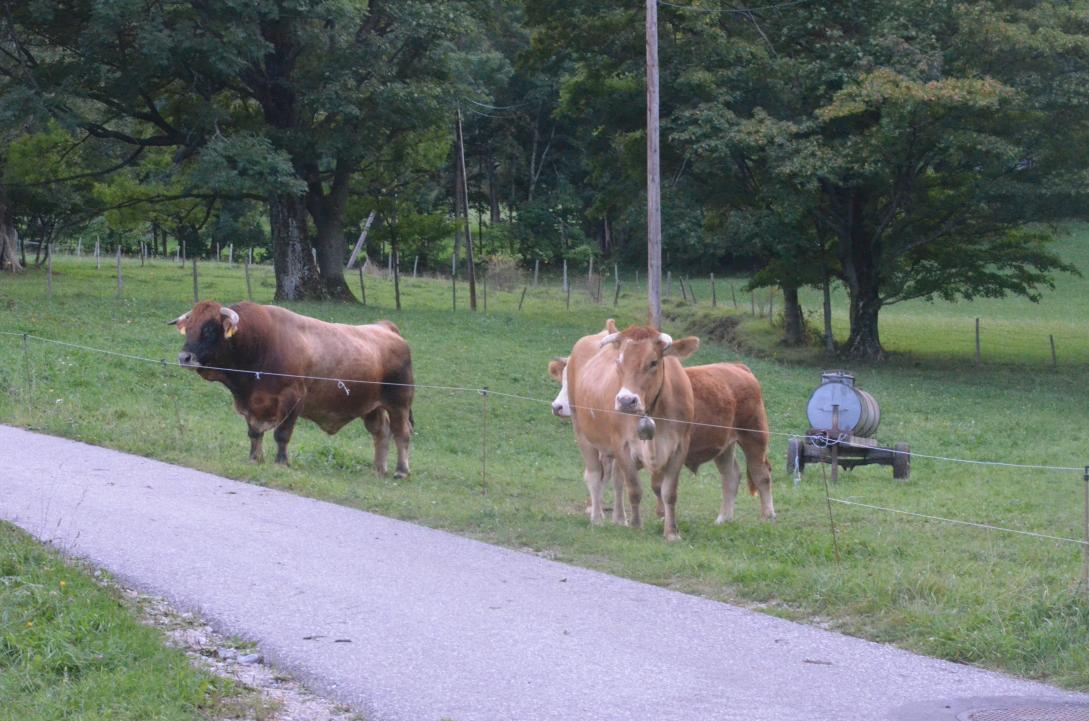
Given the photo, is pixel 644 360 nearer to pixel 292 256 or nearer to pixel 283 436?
pixel 283 436

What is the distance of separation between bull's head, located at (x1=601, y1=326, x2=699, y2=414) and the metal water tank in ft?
21.8

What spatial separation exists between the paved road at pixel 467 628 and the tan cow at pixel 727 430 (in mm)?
3107

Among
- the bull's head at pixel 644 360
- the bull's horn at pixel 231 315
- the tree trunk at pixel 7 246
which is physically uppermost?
the tree trunk at pixel 7 246

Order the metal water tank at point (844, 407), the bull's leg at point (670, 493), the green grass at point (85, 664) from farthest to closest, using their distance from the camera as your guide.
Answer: the metal water tank at point (844, 407) < the bull's leg at point (670, 493) < the green grass at point (85, 664)

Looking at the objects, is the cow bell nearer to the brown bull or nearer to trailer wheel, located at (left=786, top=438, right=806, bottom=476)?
the brown bull

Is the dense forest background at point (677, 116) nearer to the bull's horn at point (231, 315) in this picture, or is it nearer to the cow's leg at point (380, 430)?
the cow's leg at point (380, 430)

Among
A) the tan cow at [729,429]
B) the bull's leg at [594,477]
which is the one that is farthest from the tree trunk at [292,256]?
the tan cow at [729,429]

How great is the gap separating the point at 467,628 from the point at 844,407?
38.5 feet

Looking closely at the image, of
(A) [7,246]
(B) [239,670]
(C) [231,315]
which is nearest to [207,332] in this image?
(C) [231,315]

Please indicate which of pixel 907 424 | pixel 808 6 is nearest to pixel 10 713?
pixel 907 424

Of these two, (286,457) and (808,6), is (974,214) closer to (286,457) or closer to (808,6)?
(808,6)

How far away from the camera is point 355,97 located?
34281 mm

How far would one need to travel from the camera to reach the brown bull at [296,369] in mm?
15094

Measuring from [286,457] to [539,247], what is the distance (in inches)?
1976
